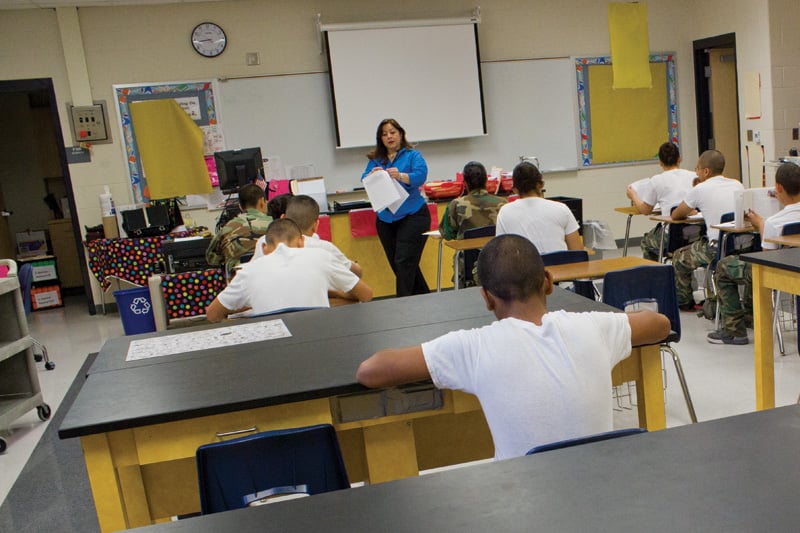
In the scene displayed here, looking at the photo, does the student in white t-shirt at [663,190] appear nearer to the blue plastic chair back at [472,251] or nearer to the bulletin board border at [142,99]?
the blue plastic chair back at [472,251]

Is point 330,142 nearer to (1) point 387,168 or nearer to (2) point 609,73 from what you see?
(1) point 387,168

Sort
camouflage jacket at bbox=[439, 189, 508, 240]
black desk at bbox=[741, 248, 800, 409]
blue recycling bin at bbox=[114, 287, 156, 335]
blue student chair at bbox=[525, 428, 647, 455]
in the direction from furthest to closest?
blue recycling bin at bbox=[114, 287, 156, 335], camouflage jacket at bbox=[439, 189, 508, 240], black desk at bbox=[741, 248, 800, 409], blue student chair at bbox=[525, 428, 647, 455]

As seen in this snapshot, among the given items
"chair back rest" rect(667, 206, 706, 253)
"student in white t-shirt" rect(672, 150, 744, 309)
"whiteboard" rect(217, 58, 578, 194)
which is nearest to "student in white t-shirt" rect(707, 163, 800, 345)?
"student in white t-shirt" rect(672, 150, 744, 309)

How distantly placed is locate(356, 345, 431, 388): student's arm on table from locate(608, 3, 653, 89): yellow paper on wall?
736 centimetres

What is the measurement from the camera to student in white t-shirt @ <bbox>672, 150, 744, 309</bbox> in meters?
5.20

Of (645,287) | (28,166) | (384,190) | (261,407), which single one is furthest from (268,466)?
(28,166)

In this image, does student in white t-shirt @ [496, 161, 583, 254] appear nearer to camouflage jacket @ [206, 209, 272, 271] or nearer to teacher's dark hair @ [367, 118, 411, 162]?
camouflage jacket @ [206, 209, 272, 271]

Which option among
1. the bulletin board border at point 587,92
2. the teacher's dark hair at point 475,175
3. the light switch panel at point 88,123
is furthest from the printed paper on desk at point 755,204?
the light switch panel at point 88,123

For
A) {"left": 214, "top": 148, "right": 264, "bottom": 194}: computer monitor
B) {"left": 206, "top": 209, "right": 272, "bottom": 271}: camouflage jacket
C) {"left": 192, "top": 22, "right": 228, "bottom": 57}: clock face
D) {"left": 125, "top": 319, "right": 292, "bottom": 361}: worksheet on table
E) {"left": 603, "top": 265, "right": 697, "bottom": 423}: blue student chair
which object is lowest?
{"left": 603, "top": 265, "right": 697, "bottom": 423}: blue student chair

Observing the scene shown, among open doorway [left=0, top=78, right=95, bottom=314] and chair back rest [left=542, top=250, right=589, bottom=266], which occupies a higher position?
open doorway [left=0, top=78, right=95, bottom=314]

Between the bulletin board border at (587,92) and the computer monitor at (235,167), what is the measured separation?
3.93 meters

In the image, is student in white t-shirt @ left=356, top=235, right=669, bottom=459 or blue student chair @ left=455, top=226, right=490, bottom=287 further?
blue student chair @ left=455, top=226, right=490, bottom=287

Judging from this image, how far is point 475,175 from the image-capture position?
548 cm

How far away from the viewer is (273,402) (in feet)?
6.33
